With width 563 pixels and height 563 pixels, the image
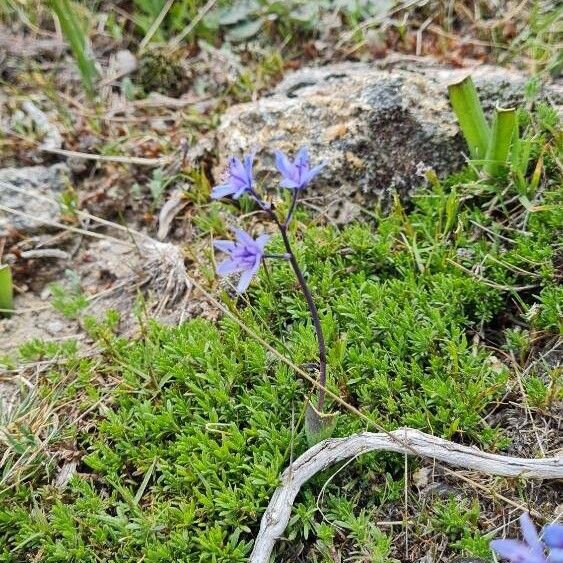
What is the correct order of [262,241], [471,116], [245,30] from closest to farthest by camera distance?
[262,241] → [471,116] → [245,30]

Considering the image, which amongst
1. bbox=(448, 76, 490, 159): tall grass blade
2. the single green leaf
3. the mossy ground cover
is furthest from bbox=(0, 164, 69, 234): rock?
bbox=(448, 76, 490, 159): tall grass blade

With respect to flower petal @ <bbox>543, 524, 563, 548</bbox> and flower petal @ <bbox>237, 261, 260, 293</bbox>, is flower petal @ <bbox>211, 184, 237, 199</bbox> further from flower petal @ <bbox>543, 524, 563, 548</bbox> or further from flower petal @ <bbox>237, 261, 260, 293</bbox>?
flower petal @ <bbox>543, 524, 563, 548</bbox>

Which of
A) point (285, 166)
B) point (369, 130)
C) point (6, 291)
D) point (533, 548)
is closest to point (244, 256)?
point (285, 166)

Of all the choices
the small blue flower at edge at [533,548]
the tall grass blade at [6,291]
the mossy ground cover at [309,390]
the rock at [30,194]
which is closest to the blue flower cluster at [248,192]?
the mossy ground cover at [309,390]

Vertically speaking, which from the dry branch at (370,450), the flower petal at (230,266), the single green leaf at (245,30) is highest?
the flower petal at (230,266)

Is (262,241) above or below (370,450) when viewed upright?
above

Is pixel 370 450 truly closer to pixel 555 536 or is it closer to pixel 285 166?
pixel 555 536

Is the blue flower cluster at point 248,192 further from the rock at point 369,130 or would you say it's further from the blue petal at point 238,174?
the rock at point 369,130
